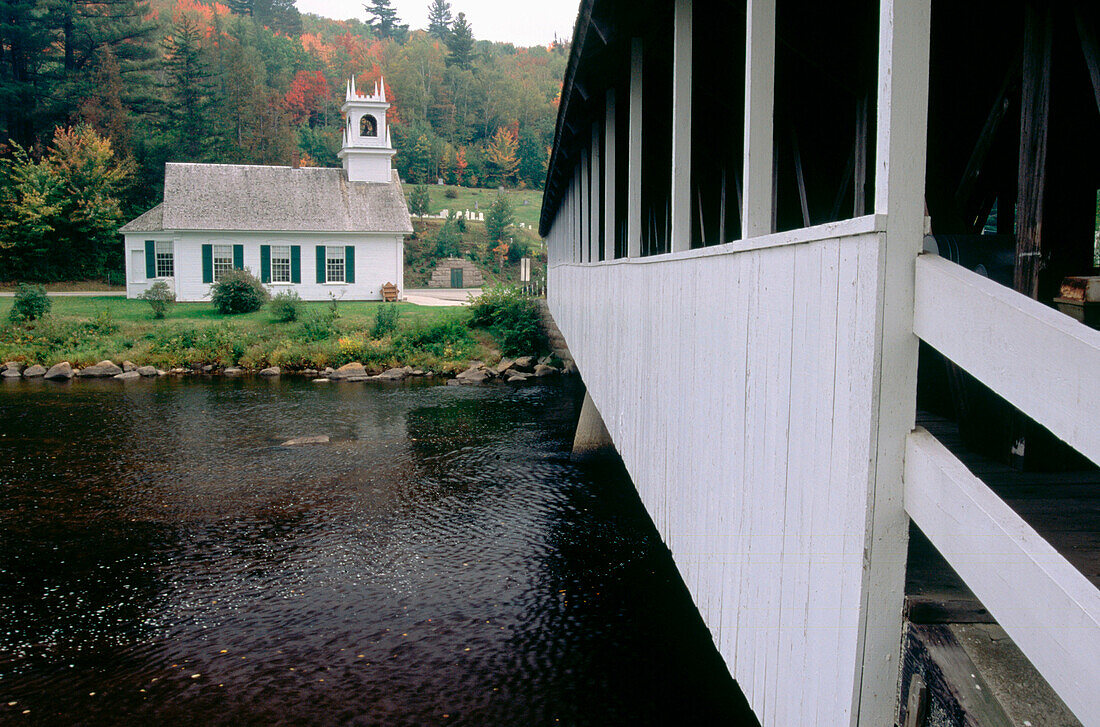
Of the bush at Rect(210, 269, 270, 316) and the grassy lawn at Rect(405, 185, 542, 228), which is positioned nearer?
the bush at Rect(210, 269, 270, 316)

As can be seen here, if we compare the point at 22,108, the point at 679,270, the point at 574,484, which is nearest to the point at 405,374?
the point at 574,484

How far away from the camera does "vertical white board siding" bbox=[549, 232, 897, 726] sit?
2.07m

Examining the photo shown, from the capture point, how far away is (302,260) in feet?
116

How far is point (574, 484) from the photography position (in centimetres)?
1262

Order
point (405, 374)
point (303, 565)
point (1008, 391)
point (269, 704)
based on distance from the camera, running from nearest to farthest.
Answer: point (1008, 391)
point (269, 704)
point (303, 565)
point (405, 374)

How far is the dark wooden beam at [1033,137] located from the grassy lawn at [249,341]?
2268 cm

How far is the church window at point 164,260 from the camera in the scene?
115 feet

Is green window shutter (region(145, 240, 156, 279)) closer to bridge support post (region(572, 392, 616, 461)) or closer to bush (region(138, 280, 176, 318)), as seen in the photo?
bush (region(138, 280, 176, 318))

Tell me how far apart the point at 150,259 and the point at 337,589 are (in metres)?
30.4

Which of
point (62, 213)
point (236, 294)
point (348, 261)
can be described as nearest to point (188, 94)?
point (62, 213)

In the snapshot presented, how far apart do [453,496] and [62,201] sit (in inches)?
1374

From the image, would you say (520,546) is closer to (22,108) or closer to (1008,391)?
(1008,391)

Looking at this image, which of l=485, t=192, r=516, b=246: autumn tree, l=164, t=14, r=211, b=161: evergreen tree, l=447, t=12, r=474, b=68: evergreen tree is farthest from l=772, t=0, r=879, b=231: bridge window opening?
l=447, t=12, r=474, b=68: evergreen tree

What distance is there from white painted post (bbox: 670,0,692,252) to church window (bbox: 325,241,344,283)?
32.2 meters
